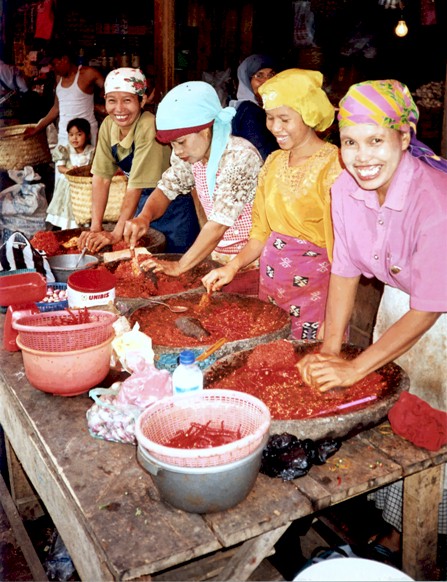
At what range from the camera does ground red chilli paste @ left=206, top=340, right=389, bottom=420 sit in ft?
6.30

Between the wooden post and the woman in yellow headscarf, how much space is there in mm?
2652

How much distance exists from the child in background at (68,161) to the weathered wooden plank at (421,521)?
4.54 m

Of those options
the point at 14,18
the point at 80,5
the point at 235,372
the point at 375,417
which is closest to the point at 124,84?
the point at 235,372

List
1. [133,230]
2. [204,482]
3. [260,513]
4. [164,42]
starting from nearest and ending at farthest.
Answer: [204,482], [260,513], [133,230], [164,42]

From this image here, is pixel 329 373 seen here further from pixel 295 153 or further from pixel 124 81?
pixel 124 81

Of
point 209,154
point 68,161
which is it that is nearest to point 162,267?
point 209,154

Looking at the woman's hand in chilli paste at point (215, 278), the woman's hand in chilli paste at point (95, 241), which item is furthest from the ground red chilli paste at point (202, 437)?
the woman's hand in chilli paste at point (95, 241)

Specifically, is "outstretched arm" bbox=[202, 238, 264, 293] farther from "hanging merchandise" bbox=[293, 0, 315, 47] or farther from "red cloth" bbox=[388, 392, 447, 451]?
"hanging merchandise" bbox=[293, 0, 315, 47]

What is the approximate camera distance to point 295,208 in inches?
109

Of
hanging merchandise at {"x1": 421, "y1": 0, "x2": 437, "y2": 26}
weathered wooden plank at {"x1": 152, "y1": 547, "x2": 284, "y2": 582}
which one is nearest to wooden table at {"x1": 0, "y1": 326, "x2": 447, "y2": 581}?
weathered wooden plank at {"x1": 152, "y1": 547, "x2": 284, "y2": 582}

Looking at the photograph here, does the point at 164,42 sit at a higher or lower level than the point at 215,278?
higher

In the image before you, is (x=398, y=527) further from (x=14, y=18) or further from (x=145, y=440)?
(x=14, y=18)

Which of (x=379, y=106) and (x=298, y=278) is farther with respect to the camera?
(x=298, y=278)

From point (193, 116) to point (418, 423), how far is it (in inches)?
66.4
